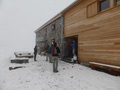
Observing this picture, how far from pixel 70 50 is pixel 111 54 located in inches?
252

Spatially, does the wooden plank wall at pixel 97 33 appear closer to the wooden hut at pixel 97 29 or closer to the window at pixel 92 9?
the wooden hut at pixel 97 29

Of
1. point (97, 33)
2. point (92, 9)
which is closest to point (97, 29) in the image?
point (97, 33)

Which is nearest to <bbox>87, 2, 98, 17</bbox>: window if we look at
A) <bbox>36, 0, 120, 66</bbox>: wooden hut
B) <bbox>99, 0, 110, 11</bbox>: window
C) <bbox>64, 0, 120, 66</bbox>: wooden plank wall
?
<bbox>36, 0, 120, 66</bbox>: wooden hut

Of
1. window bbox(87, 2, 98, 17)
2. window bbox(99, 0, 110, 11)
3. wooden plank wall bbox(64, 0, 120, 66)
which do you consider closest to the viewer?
wooden plank wall bbox(64, 0, 120, 66)

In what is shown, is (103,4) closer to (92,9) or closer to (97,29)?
(92,9)

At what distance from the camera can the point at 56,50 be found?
7.63m

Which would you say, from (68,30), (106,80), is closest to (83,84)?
(106,80)

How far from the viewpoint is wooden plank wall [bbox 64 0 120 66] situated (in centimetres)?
→ 663

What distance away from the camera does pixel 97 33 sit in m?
8.02

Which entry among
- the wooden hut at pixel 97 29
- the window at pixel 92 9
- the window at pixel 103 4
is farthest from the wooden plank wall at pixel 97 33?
the window at pixel 103 4

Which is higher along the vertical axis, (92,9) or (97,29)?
(92,9)

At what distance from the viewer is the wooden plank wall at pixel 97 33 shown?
261 inches

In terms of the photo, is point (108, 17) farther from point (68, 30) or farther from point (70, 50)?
point (70, 50)

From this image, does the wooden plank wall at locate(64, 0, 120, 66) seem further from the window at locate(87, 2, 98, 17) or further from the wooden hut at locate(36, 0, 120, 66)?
the window at locate(87, 2, 98, 17)
